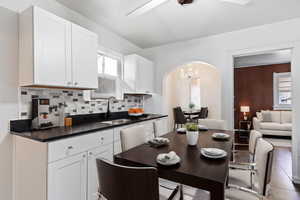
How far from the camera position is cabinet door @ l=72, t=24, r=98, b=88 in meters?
1.98

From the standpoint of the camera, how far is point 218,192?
A: 0.86m

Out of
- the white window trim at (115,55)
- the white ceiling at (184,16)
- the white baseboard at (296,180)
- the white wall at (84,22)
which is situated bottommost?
the white baseboard at (296,180)

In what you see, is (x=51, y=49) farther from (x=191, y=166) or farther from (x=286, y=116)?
(x=286, y=116)

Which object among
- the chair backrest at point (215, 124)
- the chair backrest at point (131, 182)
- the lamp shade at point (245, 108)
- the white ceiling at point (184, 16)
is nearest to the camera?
the chair backrest at point (131, 182)

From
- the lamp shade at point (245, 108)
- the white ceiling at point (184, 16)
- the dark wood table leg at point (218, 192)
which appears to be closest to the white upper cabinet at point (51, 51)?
the white ceiling at point (184, 16)

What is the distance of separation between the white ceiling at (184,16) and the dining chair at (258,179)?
6.42 feet

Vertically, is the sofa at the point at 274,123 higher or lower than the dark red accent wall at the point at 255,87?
lower

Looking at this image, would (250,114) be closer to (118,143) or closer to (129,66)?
(129,66)

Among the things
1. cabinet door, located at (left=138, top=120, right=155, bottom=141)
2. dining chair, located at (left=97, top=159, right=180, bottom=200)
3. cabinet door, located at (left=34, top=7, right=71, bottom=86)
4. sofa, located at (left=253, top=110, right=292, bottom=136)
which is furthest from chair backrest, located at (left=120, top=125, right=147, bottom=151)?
sofa, located at (left=253, top=110, right=292, bottom=136)

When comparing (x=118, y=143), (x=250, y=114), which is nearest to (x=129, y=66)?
(x=118, y=143)

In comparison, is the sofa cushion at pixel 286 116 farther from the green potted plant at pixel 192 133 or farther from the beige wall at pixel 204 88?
the green potted plant at pixel 192 133

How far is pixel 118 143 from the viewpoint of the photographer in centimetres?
223

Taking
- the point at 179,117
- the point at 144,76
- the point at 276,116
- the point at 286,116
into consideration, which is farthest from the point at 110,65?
the point at 286,116

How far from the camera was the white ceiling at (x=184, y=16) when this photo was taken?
216cm
